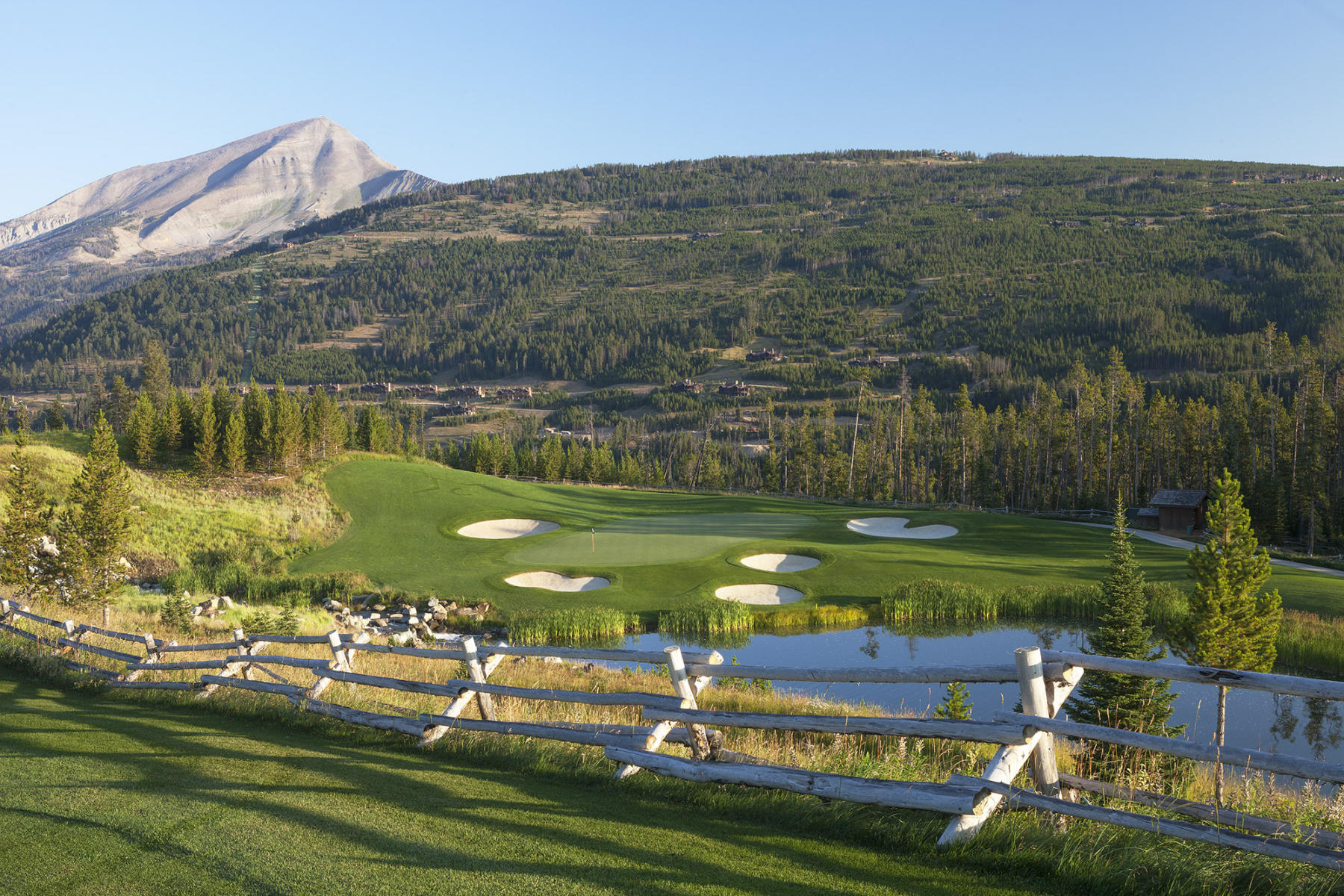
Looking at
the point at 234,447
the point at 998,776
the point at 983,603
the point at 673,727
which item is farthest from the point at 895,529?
the point at 998,776

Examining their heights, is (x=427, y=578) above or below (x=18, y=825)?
below

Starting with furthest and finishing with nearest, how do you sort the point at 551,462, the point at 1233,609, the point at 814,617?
the point at 551,462 → the point at 814,617 → the point at 1233,609

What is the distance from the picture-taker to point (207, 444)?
164 ft

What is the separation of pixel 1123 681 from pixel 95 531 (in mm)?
30831

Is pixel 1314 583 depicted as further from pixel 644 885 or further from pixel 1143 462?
pixel 1143 462

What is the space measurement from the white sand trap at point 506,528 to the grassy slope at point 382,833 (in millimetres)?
34591

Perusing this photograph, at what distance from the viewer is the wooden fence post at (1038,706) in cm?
650

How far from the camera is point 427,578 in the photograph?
34219 mm

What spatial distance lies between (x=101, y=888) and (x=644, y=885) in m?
3.76

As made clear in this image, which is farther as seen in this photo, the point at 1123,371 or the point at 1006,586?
the point at 1123,371

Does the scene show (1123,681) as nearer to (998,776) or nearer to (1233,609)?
(1233,609)

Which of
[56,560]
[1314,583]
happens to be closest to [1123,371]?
[1314,583]

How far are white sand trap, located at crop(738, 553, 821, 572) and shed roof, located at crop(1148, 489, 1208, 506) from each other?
34.7 metres

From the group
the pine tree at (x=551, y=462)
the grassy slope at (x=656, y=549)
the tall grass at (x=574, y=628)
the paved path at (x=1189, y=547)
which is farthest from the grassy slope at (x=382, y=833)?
the pine tree at (x=551, y=462)
